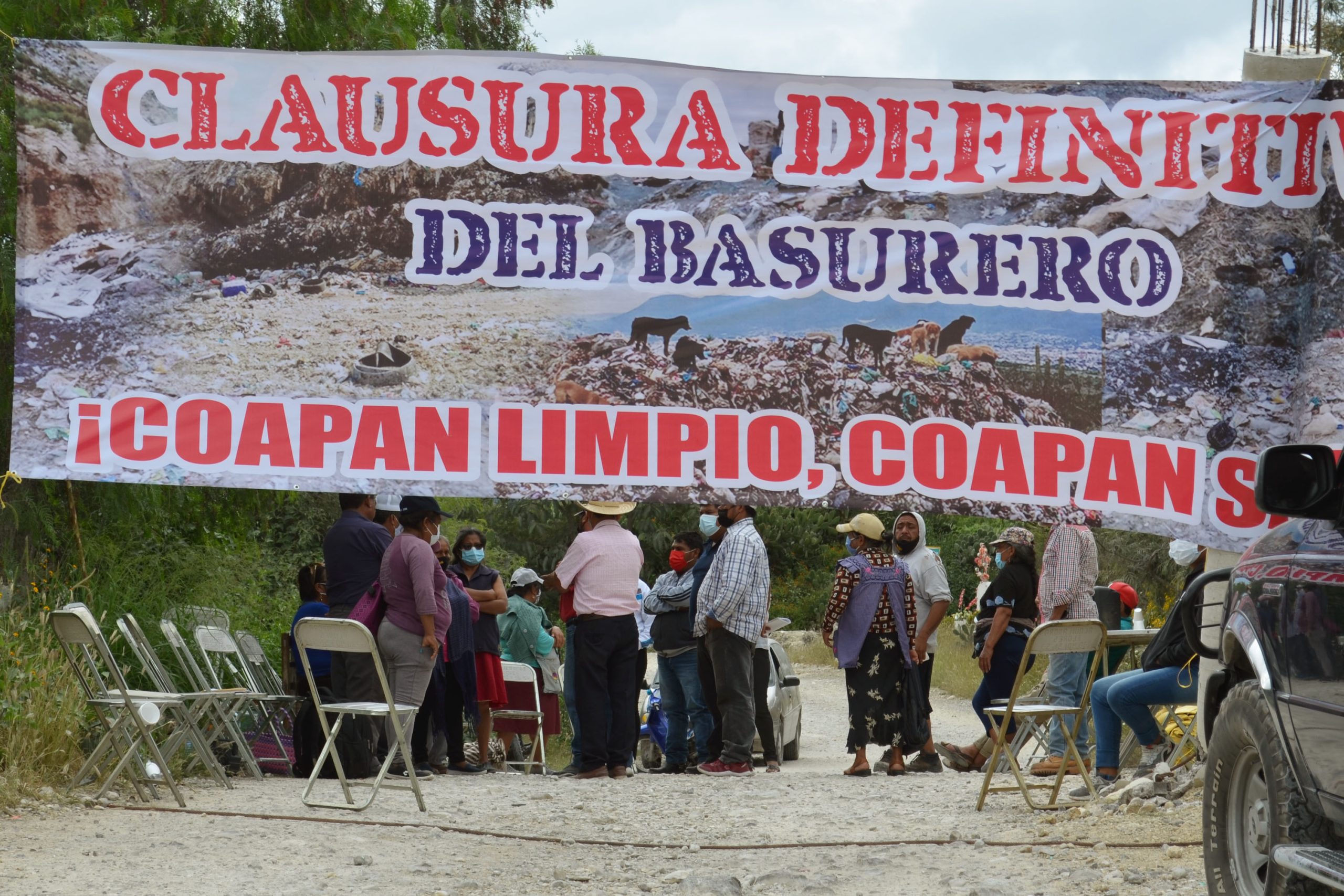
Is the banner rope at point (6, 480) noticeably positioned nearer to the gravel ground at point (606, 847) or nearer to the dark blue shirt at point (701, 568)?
the gravel ground at point (606, 847)

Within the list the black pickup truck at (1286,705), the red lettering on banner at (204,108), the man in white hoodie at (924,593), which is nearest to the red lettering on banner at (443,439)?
the red lettering on banner at (204,108)

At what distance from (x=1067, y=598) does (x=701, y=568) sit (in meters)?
2.48

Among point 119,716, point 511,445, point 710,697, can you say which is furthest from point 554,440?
point 710,697

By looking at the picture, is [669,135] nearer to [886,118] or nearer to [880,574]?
[886,118]

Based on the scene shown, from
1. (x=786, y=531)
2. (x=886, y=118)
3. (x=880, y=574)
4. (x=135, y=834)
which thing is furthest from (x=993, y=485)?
(x=786, y=531)

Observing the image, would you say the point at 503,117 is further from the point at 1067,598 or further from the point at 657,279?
the point at 1067,598

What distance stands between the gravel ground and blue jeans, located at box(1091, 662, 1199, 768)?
667 millimetres

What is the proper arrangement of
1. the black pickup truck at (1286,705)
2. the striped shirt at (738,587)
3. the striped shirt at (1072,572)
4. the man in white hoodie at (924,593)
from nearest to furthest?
1. the black pickup truck at (1286,705)
2. the striped shirt at (1072,572)
3. the striped shirt at (738,587)
4. the man in white hoodie at (924,593)

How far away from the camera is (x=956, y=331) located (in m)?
7.22

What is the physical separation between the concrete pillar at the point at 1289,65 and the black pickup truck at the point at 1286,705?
320cm

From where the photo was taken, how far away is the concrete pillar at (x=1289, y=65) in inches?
283

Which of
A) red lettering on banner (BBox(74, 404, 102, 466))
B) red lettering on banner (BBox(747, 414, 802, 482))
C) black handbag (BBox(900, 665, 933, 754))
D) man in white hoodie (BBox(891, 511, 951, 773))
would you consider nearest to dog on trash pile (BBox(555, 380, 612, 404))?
red lettering on banner (BBox(747, 414, 802, 482))

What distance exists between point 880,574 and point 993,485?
126 inches

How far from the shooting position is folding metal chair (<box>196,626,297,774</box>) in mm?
9555
